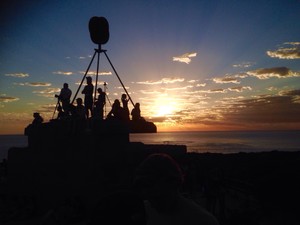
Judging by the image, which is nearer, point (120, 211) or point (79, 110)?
point (120, 211)

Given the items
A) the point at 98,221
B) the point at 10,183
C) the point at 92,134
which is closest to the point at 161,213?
the point at 98,221

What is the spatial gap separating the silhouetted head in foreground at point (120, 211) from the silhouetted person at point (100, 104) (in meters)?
10.8

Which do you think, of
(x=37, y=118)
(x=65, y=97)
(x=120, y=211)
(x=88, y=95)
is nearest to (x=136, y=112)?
(x=88, y=95)

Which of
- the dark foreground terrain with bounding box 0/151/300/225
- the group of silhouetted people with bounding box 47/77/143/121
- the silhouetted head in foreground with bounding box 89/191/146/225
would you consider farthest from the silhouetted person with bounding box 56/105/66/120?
the silhouetted head in foreground with bounding box 89/191/146/225

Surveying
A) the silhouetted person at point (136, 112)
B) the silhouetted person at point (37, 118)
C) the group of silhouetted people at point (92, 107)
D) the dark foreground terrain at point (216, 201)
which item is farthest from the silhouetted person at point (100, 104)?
the silhouetted person at point (37, 118)

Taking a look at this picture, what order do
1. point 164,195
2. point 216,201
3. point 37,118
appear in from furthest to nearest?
point 37,118 < point 216,201 < point 164,195

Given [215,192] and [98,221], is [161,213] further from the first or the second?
[215,192]

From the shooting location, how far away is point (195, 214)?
1.80 metres

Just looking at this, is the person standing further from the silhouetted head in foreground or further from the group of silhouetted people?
the silhouetted head in foreground

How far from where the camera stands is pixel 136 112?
1230 cm

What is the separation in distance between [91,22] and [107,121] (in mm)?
3753

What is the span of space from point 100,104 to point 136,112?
158cm

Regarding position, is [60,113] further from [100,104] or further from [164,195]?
[164,195]

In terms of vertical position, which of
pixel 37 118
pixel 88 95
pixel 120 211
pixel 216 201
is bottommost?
pixel 216 201
